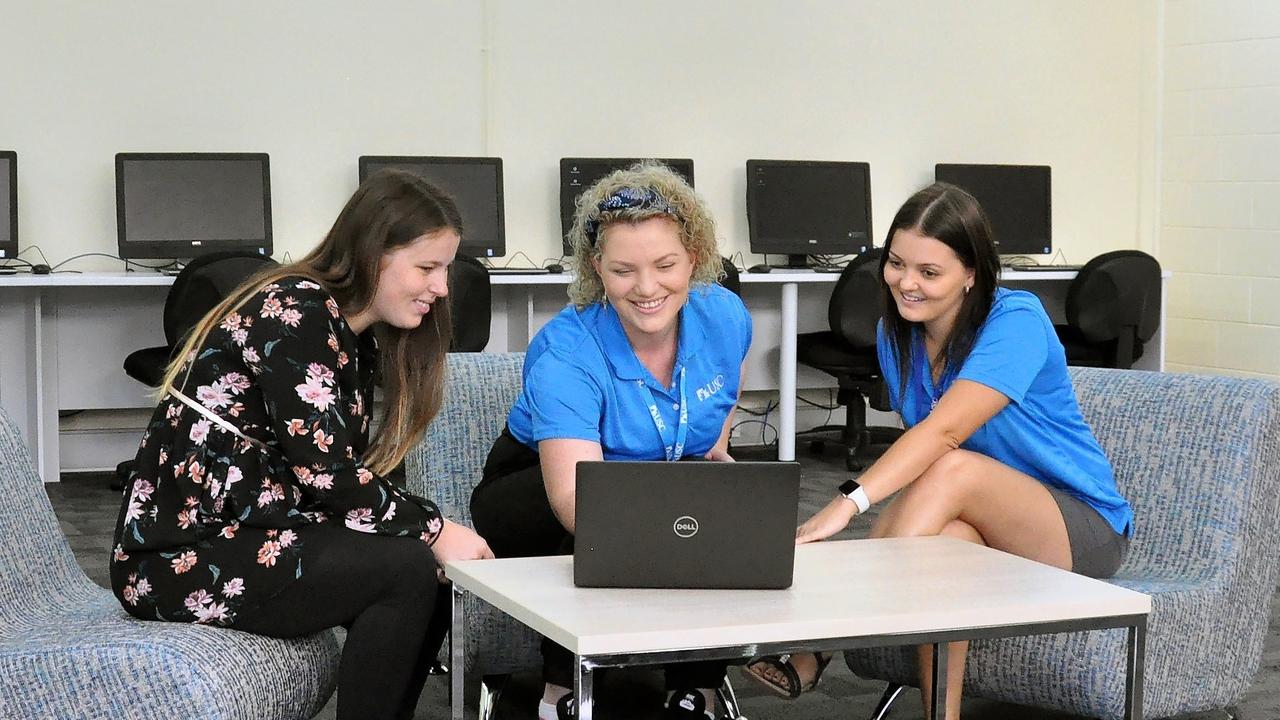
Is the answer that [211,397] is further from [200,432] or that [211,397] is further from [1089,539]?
[1089,539]

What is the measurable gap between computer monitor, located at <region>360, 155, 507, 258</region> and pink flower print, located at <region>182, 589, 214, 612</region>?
142 inches

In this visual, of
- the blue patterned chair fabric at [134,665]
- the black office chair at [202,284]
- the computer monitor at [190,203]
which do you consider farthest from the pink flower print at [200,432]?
the computer monitor at [190,203]

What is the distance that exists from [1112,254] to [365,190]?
4.26m

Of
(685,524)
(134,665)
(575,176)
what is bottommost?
(134,665)

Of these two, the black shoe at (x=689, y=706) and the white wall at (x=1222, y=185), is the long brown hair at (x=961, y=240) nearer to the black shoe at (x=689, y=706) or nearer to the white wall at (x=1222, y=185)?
the black shoe at (x=689, y=706)

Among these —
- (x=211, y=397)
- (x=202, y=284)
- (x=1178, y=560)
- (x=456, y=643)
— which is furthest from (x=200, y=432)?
(x=202, y=284)

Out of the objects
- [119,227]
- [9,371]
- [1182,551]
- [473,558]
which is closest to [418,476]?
[473,558]

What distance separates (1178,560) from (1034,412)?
403 millimetres

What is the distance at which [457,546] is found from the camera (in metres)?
1.97

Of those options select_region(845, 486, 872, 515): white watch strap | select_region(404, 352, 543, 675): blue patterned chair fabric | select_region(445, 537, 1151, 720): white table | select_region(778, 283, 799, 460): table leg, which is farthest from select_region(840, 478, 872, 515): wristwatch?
select_region(778, 283, 799, 460): table leg

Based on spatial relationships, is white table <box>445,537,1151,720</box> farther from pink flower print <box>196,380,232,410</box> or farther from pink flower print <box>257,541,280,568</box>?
pink flower print <box>196,380,232,410</box>

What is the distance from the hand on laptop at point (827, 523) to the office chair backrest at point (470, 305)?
9.54 ft

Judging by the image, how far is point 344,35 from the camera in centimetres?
548

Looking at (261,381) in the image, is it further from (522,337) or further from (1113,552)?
(522,337)
